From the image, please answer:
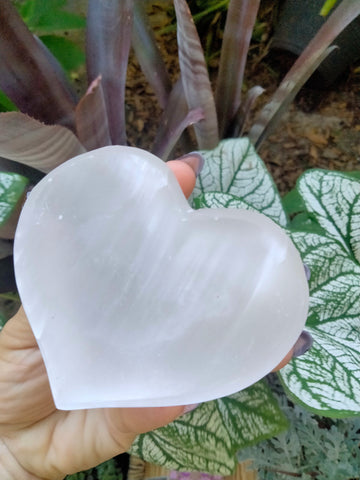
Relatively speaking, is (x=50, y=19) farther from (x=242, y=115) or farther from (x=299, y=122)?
(x=299, y=122)

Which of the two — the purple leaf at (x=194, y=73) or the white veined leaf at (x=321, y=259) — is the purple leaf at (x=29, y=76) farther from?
the white veined leaf at (x=321, y=259)

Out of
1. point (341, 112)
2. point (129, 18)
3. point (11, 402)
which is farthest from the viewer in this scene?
point (341, 112)

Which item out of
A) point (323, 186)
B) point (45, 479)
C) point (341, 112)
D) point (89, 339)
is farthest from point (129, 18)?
point (341, 112)

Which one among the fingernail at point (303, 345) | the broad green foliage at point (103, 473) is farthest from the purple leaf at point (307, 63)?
the broad green foliage at point (103, 473)

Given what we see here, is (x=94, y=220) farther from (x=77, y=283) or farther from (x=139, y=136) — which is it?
(x=139, y=136)

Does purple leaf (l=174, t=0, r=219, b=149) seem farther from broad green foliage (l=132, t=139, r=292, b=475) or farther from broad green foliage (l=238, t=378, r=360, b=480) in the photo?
broad green foliage (l=238, t=378, r=360, b=480)

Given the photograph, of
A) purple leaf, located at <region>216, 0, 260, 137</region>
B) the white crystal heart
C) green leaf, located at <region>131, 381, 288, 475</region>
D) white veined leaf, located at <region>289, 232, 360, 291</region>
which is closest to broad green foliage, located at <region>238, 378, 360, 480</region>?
green leaf, located at <region>131, 381, 288, 475</region>
